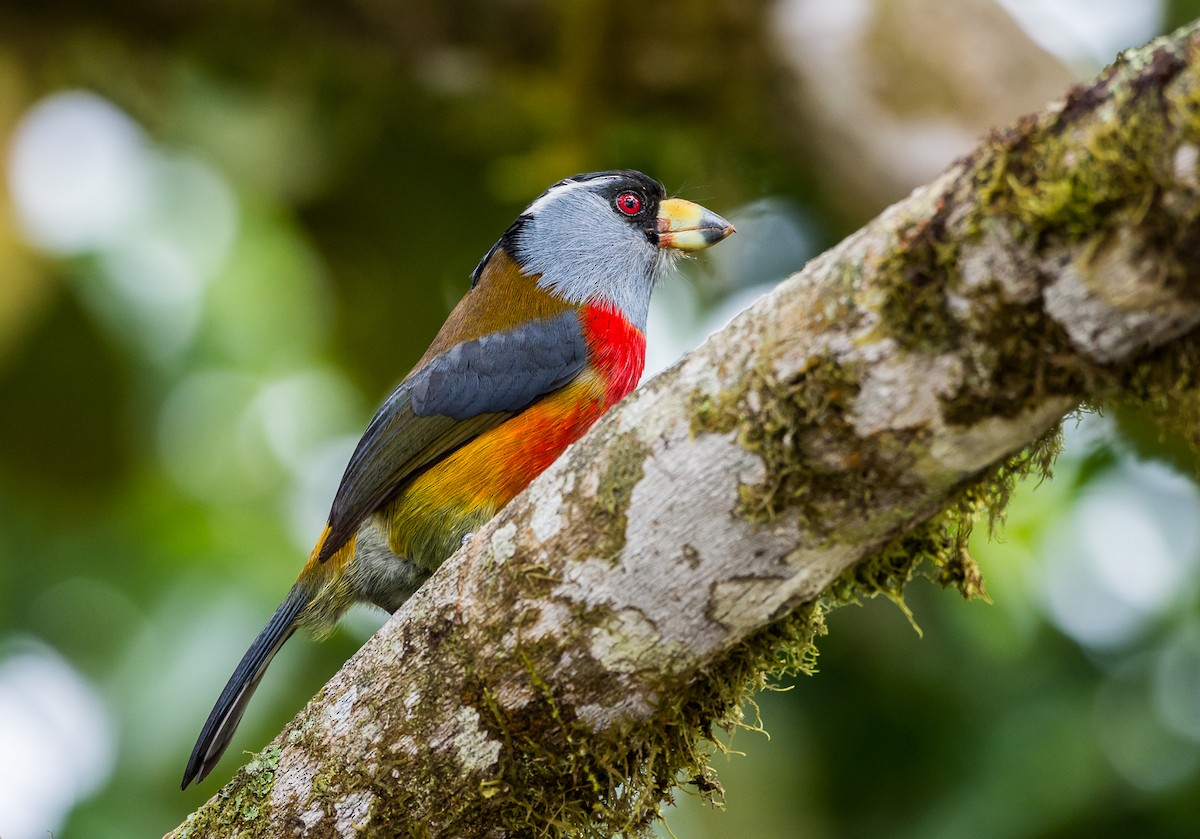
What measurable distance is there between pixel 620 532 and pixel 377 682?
2.06 ft

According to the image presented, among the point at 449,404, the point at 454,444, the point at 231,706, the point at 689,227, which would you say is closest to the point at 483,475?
the point at 454,444

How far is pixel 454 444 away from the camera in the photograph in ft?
10.9

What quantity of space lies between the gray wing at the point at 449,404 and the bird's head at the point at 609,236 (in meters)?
0.37

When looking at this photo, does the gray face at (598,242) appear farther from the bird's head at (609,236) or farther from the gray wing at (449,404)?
the gray wing at (449,404)

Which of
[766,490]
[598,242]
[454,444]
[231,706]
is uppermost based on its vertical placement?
[598,242]

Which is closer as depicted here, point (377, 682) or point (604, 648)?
point (604, 648)

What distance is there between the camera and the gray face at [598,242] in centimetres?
389

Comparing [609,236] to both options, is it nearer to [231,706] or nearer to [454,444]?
[454,444]

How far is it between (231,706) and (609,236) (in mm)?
1941

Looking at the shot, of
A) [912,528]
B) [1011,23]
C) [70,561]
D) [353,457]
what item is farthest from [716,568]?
[70,561]

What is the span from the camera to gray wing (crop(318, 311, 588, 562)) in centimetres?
332

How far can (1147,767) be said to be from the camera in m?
4.51

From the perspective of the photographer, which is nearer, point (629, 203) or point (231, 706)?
point (231, 706)

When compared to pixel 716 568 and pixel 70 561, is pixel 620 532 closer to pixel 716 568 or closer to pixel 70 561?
pixel 716 568
